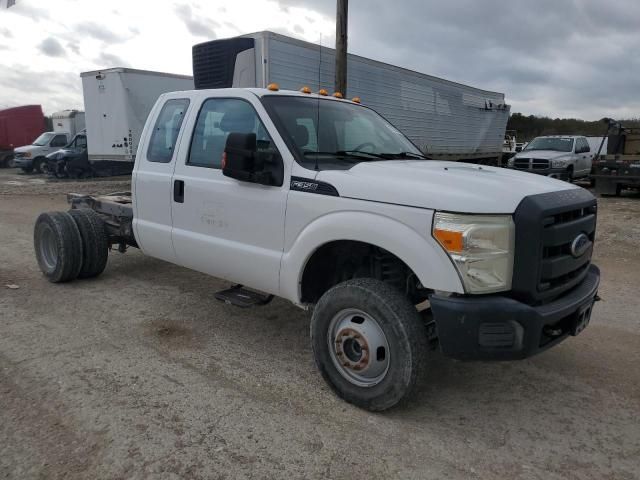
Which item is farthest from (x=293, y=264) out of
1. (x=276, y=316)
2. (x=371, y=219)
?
(x=276, y=316)

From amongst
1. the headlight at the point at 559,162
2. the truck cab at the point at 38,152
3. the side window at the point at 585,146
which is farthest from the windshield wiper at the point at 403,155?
the truck cab at the point at 38,152

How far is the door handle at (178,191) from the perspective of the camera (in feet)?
14.6

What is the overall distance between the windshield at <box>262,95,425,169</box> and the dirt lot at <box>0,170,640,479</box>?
5.35 ft

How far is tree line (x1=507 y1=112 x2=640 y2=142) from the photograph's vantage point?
49438 millimetres

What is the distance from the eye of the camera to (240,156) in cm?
363

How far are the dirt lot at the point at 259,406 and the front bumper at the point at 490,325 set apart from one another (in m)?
0.59

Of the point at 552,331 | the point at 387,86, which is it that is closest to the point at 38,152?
the point at 387,86

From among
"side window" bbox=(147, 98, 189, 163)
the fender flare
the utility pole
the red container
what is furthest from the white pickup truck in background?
the fender flare

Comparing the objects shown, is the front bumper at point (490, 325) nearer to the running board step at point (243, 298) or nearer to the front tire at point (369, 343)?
the front tire at point (369, 343)

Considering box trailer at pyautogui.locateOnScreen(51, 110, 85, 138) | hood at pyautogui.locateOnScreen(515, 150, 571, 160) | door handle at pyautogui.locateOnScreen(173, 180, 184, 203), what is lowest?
door handle at pyautogui.locateOnScreen(173, 180, 184, 203)

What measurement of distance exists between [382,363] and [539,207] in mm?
1315

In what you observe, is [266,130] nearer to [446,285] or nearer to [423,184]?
[423,184]

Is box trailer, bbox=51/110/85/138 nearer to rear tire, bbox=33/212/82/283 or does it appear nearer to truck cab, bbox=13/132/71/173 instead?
truck cab, bbox=13/132/71/173

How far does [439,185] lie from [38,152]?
25.1 meters
